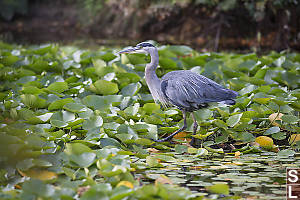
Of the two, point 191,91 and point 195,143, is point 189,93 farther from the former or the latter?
point 195,143

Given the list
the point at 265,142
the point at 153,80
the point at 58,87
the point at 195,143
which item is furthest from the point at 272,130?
the point at 58,87

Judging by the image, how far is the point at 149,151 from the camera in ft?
12.1

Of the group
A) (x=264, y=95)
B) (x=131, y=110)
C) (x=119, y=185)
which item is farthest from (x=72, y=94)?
(x=119, y=185)

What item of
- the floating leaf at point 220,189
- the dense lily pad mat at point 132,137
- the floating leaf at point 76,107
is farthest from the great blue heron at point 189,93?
the floating leaf at point 220,189

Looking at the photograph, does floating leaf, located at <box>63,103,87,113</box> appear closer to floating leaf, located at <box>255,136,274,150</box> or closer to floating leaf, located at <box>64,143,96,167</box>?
floating leaf, located at <box>64,143,96,167</box>

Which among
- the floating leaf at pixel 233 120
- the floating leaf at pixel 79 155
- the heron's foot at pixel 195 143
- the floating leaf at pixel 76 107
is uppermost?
the floating leaf at pixel 76 107

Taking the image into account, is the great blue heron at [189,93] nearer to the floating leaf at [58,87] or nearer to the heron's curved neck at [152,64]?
the heron's curved neck at [152,64]

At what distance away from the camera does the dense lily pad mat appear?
2639 mm

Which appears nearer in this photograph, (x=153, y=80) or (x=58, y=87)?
(x=153, y=80)

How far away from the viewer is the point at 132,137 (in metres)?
3.59

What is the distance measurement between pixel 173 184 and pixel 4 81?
3.18 meters

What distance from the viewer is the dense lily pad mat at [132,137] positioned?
2.64 meters

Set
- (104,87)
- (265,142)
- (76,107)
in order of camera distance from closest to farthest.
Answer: (265,142) < (76,107) < (104,87)

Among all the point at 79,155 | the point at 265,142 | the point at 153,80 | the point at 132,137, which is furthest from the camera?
the point at 153,80
